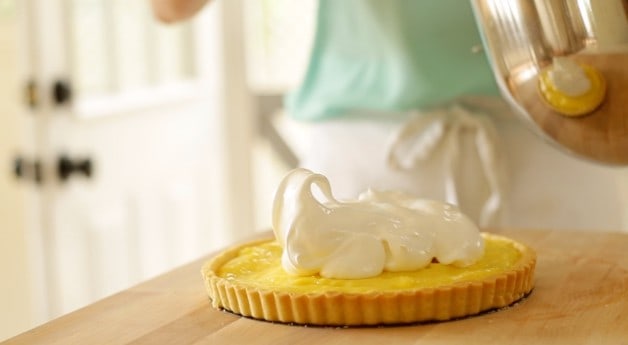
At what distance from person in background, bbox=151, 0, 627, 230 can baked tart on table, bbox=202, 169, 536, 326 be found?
0.39 meters

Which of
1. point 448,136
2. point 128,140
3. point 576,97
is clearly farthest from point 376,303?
point 128,140

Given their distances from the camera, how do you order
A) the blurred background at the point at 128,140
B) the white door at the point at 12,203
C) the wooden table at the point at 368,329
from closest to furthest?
the wooden table at the point at 368,329 < the blurred background at the point at 128,140 < the white door at the point at 12,203

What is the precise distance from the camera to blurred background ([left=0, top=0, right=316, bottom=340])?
6.07ft

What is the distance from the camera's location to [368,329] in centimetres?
74

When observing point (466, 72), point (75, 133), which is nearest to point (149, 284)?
point (466, 72)

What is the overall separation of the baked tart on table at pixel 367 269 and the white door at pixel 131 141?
1085 millimetres

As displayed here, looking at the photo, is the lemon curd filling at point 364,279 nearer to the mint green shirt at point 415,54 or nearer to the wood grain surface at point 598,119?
the wood grain surface at point 598,119

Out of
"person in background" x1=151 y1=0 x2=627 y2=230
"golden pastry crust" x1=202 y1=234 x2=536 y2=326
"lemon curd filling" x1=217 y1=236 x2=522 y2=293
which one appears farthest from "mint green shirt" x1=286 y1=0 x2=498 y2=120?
"golden pastry crust" x1=202 y1=234 x2=536 y2=326

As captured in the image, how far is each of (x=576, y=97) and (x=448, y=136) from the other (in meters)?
0.43

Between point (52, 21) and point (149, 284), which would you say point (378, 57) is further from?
point (52, 21)

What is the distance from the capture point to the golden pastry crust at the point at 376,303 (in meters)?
0.74

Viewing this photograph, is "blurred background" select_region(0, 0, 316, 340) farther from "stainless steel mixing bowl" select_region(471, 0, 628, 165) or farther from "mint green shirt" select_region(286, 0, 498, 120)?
"stainless steel mixing bowl" select_region(471, 0, 628, 165)

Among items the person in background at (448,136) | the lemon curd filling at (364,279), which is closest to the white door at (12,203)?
the person in background at (448,136)

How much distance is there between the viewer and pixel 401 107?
1247 millimetres
